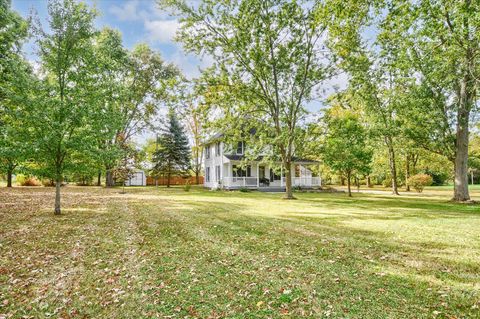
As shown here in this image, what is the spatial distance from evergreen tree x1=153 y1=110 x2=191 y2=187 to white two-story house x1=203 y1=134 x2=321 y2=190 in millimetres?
5283

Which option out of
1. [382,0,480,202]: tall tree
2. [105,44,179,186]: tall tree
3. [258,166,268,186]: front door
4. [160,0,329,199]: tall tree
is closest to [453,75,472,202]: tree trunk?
[382,0,480,202]: tall tree

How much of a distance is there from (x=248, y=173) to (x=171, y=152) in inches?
452

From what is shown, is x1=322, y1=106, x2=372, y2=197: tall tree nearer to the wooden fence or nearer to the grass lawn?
the grass lawn

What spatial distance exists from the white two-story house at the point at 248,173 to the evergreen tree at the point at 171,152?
5.28 m

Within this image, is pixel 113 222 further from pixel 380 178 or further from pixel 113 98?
pixel 380 178

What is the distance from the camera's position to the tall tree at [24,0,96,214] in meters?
10.2

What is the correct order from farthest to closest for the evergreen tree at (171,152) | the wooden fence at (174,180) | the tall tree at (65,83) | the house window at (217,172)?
the wooden fence at (174,180) < the evergreen tree at (171,152) < the house window at (217,172) < the tall tree at (65,83)

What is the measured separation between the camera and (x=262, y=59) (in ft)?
61.9

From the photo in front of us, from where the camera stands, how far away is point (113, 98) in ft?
39.1

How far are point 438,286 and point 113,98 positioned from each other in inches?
473

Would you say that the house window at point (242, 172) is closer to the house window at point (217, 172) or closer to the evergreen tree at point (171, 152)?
the house window at point (217, 172)

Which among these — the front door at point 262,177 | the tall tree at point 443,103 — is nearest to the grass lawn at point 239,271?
the tall tree at point 443,103

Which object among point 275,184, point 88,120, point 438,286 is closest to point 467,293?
point 438,286

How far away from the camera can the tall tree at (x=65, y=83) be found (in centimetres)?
1016
